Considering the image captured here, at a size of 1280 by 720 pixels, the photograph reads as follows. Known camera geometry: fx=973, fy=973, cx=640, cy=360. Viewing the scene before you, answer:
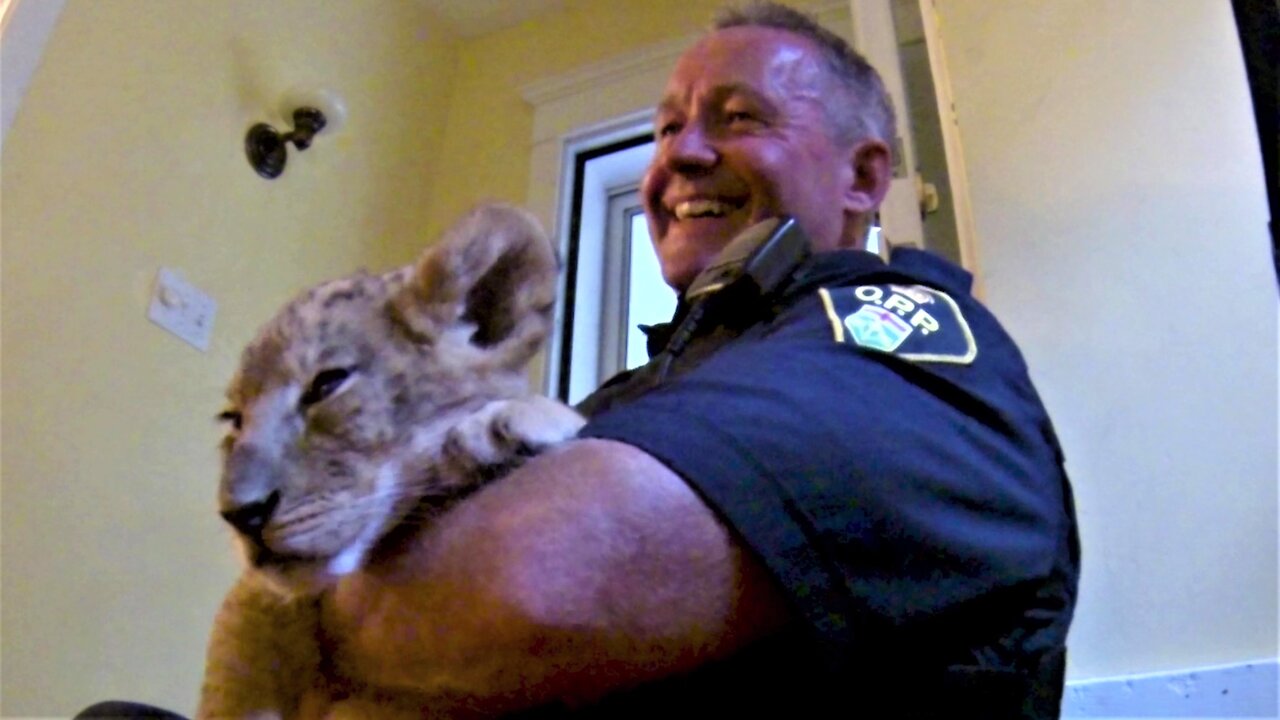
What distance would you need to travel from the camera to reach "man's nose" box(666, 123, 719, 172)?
1229mm

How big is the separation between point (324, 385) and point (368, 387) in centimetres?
3

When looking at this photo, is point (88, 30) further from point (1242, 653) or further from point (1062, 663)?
point (1242, 653)

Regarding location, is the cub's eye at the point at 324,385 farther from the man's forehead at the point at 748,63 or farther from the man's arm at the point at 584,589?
the man's forehead at the point at 748,63

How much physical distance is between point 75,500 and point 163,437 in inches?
7.6

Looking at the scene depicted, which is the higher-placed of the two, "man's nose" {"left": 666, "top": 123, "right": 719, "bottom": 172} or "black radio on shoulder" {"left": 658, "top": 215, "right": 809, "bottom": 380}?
"man's nose" {"left": 666, "top": 123, "right": 719, "bottom": 172}

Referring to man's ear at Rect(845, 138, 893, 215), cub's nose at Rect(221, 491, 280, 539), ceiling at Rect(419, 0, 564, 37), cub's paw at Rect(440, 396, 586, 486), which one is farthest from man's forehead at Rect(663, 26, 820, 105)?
ceiling at Rect(419, 0, 564, 37)

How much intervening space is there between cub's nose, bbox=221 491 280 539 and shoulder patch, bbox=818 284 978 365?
38cm

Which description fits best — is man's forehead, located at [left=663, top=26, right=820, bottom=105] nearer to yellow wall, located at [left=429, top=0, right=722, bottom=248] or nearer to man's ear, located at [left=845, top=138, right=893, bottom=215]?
man's ear, located at [left=845, top=138, right=893, bottom=215]

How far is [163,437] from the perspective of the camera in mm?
1681

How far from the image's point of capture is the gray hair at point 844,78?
49.2 inches

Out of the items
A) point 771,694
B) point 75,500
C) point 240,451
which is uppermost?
point 75,500

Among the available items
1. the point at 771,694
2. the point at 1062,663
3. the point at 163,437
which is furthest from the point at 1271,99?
the point at 163,437

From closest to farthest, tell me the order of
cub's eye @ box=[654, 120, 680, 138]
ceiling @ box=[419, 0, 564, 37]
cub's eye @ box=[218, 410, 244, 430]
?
cub's eye @ box=[218, 410, 244, 430] < cub's eye @ box=[654, 120, 680, 138] < ceiling @ box=[419, 0, 564, 37]

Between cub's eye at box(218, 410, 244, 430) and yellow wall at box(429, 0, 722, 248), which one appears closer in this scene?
cub's eye at box(218, 410, 244, 430)
